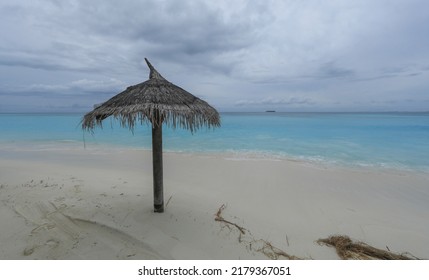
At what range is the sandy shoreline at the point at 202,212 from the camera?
3372mm

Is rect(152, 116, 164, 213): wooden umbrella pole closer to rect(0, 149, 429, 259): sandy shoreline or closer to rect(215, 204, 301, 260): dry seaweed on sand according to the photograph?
rect(0, 149, 429, 259): sandy shoreline

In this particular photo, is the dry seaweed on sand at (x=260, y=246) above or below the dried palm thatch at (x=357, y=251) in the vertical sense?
→ above

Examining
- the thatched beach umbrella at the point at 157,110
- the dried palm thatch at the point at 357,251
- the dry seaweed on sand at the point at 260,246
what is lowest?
the dried palm thatch at the point at 357,251

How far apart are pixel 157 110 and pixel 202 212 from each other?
7.44ft

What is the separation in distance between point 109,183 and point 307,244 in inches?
196

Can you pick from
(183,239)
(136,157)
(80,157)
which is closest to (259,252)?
(183,239)

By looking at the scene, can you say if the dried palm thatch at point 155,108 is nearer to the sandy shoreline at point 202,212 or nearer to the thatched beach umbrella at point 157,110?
the thatched beach umbrella at point 157,110

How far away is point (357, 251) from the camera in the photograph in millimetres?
3494

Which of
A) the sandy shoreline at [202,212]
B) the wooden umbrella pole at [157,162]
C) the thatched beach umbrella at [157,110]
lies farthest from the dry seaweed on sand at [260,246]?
the thatched beach umbrella at [157,110]

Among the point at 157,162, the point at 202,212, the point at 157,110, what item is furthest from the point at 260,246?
the point at 157,110

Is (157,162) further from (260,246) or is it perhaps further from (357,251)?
(357,251)

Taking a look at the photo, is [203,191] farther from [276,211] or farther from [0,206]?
[0,206]

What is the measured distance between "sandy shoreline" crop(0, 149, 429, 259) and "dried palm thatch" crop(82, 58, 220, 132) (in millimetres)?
1712

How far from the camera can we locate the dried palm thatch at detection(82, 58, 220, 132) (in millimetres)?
3281
